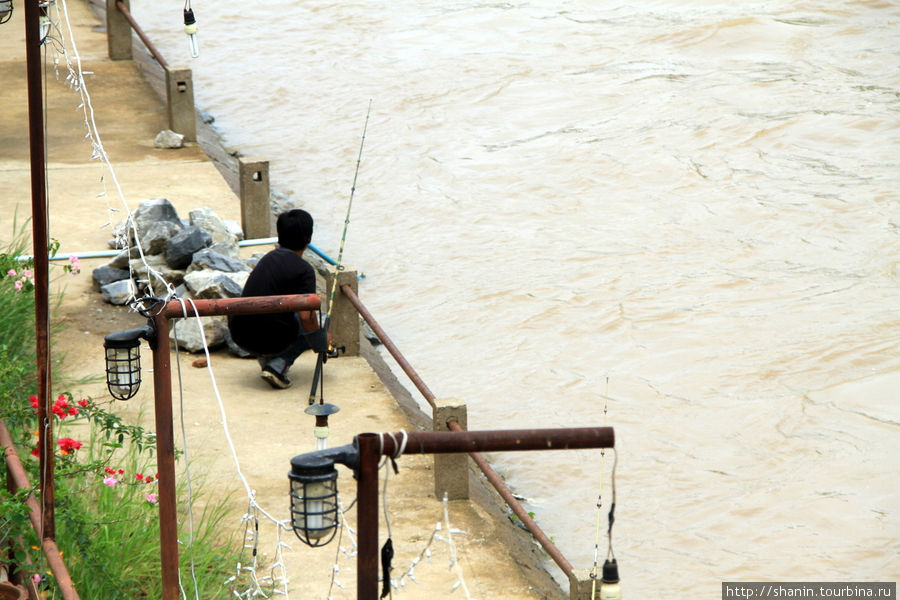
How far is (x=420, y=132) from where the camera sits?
16.7 meters

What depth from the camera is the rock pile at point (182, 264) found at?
9320 mm

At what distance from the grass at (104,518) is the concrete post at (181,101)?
6614 millimetres

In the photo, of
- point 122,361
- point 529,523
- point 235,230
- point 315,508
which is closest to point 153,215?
point 235,230

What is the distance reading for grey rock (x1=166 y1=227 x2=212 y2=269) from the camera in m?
10.1

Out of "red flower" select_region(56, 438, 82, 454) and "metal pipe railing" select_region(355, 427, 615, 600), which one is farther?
"red flower" select_region(56, 438, 82, 454)

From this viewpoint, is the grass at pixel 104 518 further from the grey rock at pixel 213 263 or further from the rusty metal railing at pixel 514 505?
the grey rock at pixel 213 263

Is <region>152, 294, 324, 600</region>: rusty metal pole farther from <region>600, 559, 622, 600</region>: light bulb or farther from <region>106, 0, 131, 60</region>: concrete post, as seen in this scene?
<region>106, 0, 131, 60</region>: concrete post

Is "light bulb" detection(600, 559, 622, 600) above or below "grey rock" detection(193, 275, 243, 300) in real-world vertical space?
above

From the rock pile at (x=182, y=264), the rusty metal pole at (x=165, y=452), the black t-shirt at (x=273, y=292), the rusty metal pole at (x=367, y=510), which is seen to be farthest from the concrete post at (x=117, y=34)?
the rusty metal pole at (x=367, y=510)

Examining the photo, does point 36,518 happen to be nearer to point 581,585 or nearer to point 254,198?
point 581,585

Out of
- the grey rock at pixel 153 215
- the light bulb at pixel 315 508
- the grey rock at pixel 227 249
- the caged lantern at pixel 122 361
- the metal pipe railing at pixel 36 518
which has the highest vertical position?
the light bulb at pixel 315 508

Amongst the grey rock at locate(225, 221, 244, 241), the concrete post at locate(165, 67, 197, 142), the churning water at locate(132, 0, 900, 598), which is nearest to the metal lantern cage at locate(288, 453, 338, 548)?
the churning water at locate(132, 0, 900, 598)

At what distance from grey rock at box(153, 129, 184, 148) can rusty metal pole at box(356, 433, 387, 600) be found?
10717 mm

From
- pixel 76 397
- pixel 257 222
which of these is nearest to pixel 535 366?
pixel 257 222
